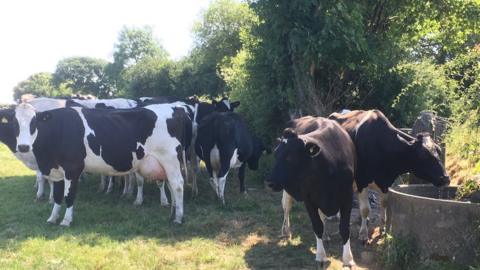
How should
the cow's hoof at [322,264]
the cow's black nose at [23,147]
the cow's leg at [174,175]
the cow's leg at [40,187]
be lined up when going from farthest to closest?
the cow's leg at [40,187], the cow's leg at [174,175], the cow's black nose at [23,147], the cow's hoof at [322,264]

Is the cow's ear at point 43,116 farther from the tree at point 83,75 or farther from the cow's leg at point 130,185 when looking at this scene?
the tree at point 83,75

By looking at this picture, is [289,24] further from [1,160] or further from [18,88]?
[18,88]

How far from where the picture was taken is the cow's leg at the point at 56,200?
902 cm

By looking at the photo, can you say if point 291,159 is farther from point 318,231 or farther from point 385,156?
point 385,156

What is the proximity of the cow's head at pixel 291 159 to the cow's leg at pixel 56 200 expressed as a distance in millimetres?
4761

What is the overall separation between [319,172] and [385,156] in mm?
1926

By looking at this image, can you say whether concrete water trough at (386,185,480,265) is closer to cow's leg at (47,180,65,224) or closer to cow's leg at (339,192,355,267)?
cow's leg at (339,192,355,267)

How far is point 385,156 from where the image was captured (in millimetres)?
7949

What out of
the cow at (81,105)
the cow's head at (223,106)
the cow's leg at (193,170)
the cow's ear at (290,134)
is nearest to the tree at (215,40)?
the cow's head at (223,106)

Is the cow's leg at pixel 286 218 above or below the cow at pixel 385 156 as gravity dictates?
below

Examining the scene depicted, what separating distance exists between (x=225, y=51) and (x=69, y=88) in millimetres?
50593

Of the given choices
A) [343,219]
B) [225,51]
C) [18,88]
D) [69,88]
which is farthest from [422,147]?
[18,88]

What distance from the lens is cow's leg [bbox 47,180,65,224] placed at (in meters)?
9.02

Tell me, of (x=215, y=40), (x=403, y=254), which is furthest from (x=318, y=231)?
(x=215, y=40)
